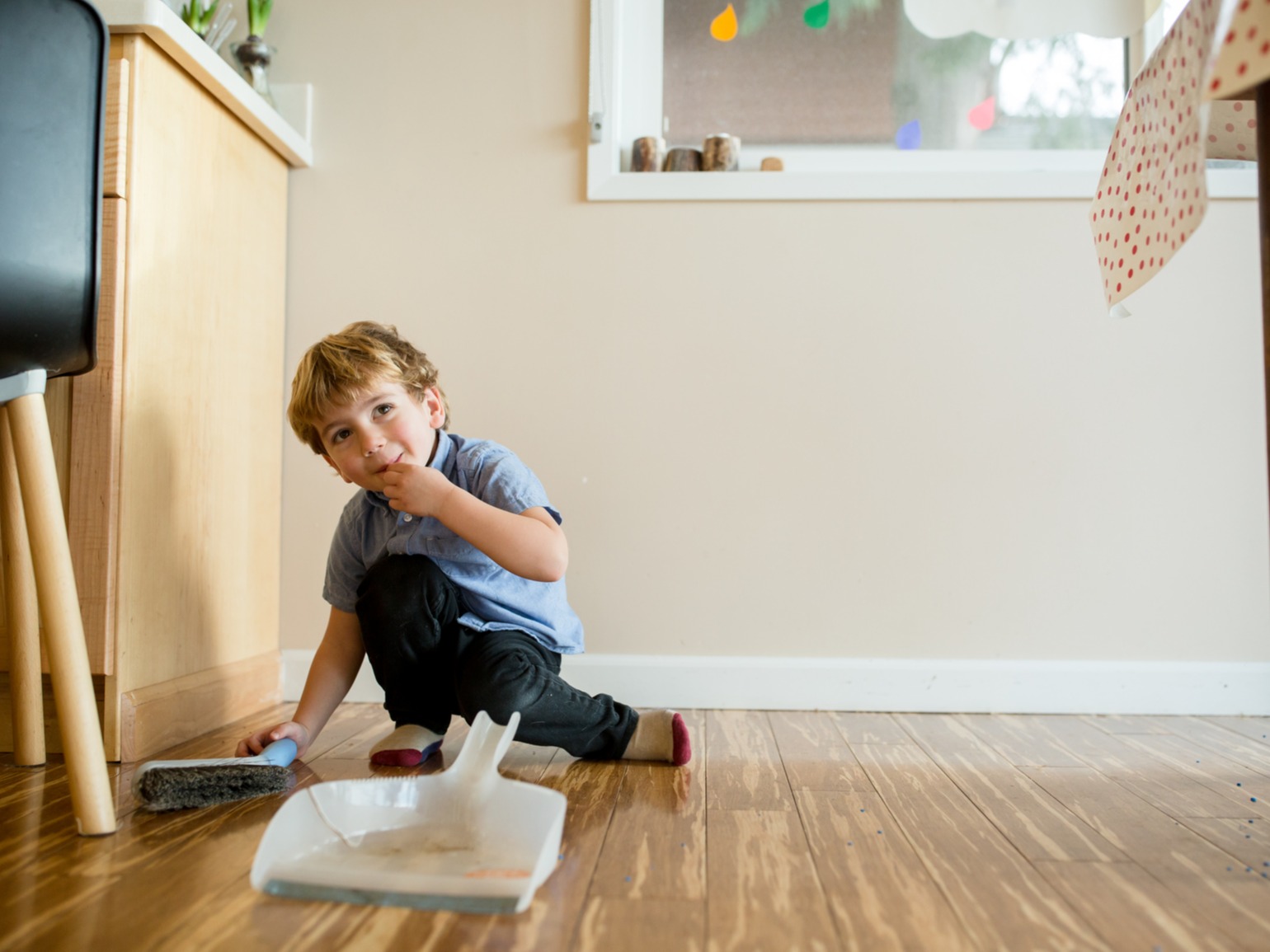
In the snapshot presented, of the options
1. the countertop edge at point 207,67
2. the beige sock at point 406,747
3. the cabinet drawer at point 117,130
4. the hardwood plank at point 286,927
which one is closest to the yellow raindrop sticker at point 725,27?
the countertop edge at point 207,67

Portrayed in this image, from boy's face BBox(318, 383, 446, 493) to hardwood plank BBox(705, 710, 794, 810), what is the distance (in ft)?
1.53

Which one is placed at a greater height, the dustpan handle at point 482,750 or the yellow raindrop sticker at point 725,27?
the yellow raindrop sticker at point 725,27

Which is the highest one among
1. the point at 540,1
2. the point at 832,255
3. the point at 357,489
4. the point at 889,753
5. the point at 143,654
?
the point at 540,1

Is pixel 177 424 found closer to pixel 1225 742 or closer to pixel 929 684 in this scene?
→ pixel 929 684

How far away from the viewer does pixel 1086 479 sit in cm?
143

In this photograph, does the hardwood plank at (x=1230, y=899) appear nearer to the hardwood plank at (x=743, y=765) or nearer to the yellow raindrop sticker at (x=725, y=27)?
the hardwood plank at (x=743, y=765)

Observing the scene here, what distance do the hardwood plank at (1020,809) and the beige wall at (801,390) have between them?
330 mm

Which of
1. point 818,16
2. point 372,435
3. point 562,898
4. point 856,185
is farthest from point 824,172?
point 562,898

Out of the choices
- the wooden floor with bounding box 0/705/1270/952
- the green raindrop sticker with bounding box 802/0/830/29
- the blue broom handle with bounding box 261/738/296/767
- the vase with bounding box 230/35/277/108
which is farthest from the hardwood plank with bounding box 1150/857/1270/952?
the vase with bounding box 230/35/277/108

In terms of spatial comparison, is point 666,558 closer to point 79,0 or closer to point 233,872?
point 233,872

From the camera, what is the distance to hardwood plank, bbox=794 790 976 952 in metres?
0.60

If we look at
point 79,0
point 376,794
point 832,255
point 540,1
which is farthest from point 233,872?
point 540,1

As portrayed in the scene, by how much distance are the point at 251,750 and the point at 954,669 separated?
3.00 ft

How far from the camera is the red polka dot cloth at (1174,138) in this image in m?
0.61
